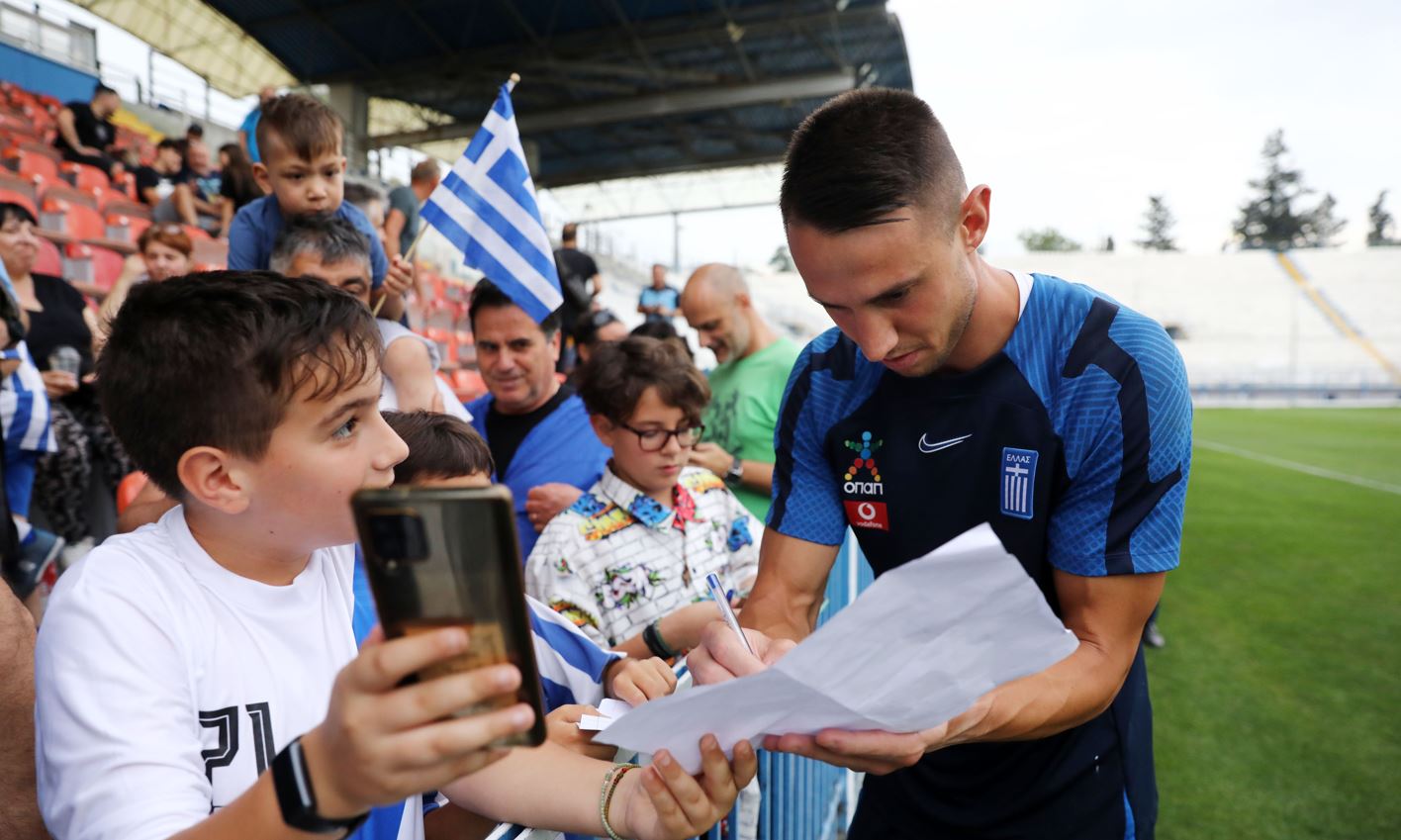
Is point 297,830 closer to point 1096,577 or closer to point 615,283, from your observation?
point 1096,577

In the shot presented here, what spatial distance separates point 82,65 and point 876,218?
57.5 feet

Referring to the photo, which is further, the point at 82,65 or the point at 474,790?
the point at 82,65

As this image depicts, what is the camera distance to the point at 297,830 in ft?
2.44

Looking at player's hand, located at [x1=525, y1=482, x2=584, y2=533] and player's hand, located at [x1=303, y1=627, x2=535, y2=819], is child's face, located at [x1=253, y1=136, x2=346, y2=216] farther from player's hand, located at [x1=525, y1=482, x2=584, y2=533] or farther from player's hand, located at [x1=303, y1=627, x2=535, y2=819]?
player's hand, located at [x1=303, y1=627, x2=535, y2=819]

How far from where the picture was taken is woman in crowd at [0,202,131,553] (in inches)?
156

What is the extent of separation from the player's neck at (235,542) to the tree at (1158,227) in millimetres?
91514

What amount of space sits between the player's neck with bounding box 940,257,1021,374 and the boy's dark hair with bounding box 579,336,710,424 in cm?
102

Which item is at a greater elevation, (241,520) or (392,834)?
(241,520)

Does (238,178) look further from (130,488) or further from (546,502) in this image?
(546,502)

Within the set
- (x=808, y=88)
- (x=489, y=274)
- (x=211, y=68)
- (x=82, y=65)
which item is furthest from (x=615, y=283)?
(x=489, y=274)

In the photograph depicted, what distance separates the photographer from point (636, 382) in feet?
8.14

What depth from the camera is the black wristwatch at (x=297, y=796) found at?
718mm

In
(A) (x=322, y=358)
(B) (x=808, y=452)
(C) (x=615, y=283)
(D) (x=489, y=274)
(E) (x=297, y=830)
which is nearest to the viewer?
(E) (x=297, y=830)

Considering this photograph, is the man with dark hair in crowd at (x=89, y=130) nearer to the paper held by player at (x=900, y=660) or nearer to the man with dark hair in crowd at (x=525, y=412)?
the man with dark hair in crowd at (x=525, y=412)
